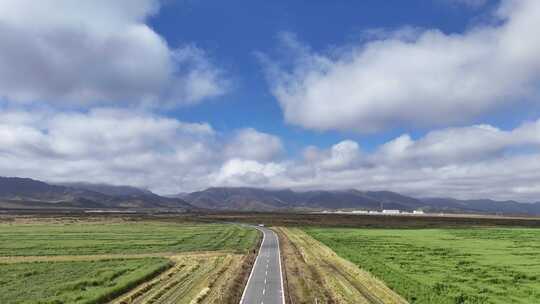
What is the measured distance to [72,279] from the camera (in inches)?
2291

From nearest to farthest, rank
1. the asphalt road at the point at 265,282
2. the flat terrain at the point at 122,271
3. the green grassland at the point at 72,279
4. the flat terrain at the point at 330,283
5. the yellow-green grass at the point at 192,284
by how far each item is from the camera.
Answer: the asphalt road at the point at 265,282 < the green grassland at the point at 72,279 < the yellow-green grass at the point at 192,284 < the flat terrain at the point at 330,283 < the flat terrain at the point at 122,271

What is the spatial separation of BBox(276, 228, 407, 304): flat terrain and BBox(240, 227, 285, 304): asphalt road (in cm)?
136

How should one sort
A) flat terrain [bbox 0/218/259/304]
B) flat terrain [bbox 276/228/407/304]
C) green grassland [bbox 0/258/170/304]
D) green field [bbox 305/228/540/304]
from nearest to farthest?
1. green grassland [bbox 0/258/170/304]
2. flat terrain [bbox 276/228/407/304]
3. flat terrain [bbox 0/218/259/304]
4. green field [bbox 305/228/540/304]

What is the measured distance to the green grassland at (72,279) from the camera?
46.9 meters

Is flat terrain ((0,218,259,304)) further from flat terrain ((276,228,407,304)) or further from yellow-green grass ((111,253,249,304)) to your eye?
flat terrain ((276,228,407,304))

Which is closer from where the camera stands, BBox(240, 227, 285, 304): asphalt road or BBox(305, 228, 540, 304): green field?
BBox(240, 227, 285, 304): asphalt road

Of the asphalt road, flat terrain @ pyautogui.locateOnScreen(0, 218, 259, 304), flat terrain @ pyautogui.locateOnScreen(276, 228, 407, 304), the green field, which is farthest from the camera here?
the green field

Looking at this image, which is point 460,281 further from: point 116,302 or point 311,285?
point 116,302

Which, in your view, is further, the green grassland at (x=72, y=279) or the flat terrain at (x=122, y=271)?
the flat terrain at (x=122, y=271)

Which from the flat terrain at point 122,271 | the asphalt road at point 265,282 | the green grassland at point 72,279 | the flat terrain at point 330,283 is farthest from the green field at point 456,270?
the green grassland at point 72,279

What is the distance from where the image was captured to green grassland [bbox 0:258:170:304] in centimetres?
4687

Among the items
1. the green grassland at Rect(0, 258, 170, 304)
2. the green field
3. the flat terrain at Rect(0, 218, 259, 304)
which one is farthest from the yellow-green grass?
the green field

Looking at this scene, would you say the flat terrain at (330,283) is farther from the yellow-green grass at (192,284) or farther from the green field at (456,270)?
the yellow-green grass at (192,284)

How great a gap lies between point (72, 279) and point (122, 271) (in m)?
7.62
